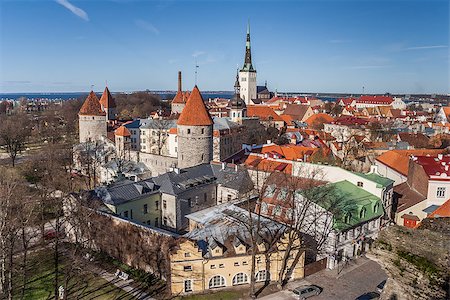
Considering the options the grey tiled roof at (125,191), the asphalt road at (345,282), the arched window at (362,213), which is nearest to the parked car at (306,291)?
the asphalt road at (345,282)

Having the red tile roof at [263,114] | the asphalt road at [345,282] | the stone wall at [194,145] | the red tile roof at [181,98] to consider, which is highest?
the red tile roof at [181,98]

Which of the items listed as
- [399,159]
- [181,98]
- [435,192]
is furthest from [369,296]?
[181,98]

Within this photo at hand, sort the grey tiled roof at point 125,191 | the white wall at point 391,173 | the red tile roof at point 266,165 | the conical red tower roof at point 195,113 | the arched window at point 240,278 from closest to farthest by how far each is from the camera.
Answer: the arched window at point 240,278, the grey tiled roof at point 125,191, the red tile roof at point 266,165, the conical red tower roof at point 195,113, the white wall at point 391,173

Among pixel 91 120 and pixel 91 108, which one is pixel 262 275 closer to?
pixel 91 120

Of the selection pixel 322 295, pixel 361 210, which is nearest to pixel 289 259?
pixel 322 295

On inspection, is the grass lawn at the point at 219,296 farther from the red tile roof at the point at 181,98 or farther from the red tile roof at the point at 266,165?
the red tile roof at the point at 181,98

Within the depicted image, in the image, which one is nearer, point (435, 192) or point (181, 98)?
point (435, 192)

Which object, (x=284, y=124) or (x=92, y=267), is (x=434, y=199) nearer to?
(x=92, y=267)
